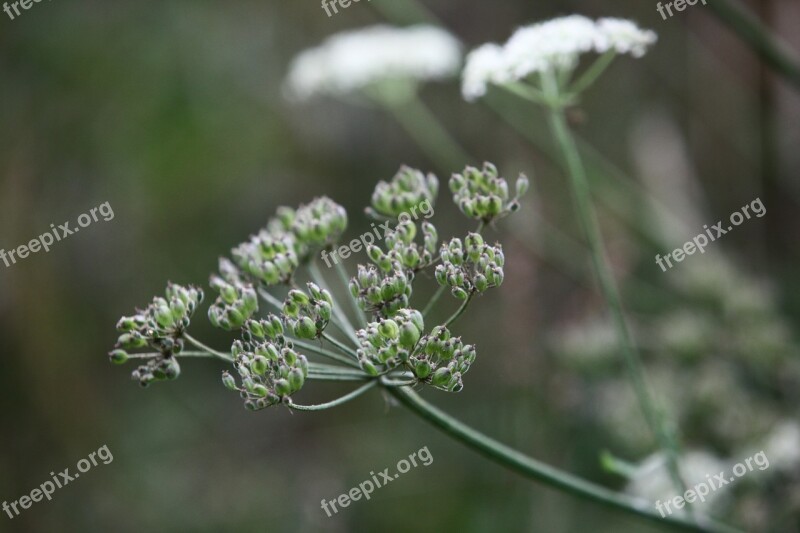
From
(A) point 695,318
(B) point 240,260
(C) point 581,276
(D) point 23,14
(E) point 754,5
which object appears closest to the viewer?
(B) point 240,260

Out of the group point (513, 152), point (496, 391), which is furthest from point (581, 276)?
point (513, 152)

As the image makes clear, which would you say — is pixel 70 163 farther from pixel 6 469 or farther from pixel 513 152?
pixel 513 152

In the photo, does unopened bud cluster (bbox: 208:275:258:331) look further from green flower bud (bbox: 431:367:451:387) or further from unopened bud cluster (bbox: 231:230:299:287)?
green flower bud (bbox: 431:367:451:387)

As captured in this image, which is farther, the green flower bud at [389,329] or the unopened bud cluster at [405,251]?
the unopened bud cluster at [405,251]

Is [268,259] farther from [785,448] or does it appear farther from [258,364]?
[785,448]

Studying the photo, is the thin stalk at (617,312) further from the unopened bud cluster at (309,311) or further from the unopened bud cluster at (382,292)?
the unopened bud cluster at (309,311)

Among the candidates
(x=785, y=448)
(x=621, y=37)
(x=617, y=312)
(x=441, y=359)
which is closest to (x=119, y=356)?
(x=441, y=359)

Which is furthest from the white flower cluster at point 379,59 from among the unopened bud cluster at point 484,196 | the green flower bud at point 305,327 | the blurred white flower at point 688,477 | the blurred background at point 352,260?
the green flower bud at point 305,327
